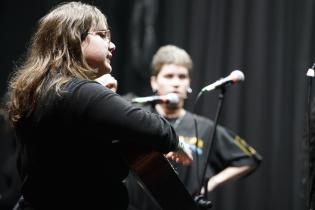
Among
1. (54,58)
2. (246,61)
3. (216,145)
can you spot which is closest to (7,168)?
(216,145)

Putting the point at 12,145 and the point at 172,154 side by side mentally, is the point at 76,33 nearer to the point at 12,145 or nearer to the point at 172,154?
the point at 172,154

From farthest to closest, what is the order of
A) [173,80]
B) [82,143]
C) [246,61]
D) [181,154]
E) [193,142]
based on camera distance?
[246,61]
[173,80]
[193,142]
[181,154]
[82,143]

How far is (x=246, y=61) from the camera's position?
3.33 m

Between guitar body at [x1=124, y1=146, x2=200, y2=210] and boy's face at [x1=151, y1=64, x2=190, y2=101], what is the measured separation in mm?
1176

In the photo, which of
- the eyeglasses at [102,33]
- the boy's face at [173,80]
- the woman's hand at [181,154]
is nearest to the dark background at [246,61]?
the boy's face at [173,80]

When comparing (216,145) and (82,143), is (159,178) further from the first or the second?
(216,145)

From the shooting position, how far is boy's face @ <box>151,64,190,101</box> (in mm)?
2932

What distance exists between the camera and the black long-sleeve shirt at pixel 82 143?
150cm

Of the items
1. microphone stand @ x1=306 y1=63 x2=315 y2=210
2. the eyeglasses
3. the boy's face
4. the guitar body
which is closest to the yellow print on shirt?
the boy's face

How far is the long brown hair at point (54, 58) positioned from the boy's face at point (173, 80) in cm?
121

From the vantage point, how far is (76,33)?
1.68 metres

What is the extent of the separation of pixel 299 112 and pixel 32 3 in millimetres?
1957

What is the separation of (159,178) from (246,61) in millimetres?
1766

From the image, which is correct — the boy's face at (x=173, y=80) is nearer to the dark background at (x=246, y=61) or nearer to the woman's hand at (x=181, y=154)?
the dark background at (x=246, y=61)
